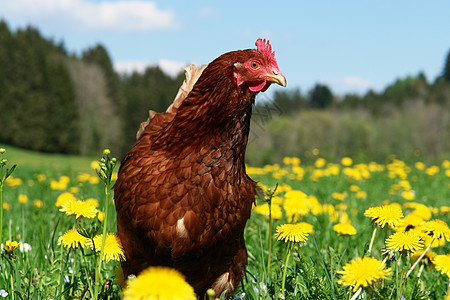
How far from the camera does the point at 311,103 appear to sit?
→ 2083 inches

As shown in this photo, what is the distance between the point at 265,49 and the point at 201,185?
2.78ft

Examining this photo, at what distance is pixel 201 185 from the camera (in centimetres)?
188

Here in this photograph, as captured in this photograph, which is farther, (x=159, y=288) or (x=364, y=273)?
(x=364, y=273)

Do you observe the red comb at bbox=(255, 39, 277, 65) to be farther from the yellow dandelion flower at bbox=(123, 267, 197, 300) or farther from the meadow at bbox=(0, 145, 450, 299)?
the yellow dandelion flower at bbox=(123, 267, 197, 300)

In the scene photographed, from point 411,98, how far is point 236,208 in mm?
45204

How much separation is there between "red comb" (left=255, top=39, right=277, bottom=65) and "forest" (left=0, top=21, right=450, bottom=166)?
78.7 ft

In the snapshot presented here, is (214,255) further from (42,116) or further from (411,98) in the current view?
(411,98)

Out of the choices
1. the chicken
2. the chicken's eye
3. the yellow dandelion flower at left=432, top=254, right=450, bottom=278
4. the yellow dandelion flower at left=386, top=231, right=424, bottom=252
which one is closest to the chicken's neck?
the chicken

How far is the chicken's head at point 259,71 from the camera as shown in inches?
79.2

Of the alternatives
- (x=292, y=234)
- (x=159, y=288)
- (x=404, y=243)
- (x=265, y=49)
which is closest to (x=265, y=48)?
(x=265, y=49)

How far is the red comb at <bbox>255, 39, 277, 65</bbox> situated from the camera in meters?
2.14

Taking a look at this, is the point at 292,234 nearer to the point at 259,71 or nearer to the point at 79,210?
the point at 259,71

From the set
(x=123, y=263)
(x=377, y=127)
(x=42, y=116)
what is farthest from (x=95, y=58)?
(x=123, y=263)

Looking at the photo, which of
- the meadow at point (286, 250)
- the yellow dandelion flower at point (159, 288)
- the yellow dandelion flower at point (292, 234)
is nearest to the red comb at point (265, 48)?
the meadow at point (286, 250)
